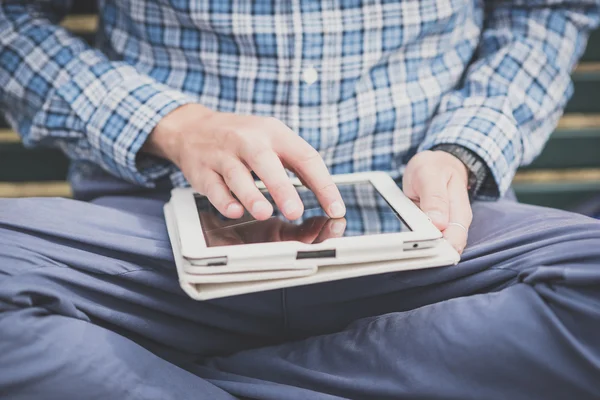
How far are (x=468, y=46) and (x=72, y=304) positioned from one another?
72 centimetres

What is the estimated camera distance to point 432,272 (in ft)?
2.48

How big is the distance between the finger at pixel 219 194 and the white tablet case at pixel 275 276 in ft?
0.28

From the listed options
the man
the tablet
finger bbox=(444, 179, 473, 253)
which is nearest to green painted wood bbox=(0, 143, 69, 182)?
the man

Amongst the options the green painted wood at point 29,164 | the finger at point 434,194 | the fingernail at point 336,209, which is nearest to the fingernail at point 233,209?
the fingernail at point 336,209

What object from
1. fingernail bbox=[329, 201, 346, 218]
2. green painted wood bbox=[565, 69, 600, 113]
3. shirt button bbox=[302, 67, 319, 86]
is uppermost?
shirt button bbox=[302, 67, 319, 86]

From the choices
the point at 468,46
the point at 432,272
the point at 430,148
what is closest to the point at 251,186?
the point at 432,272

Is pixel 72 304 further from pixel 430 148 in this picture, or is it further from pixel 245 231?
pixel 430 148

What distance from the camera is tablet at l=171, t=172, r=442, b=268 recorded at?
664 millimetres

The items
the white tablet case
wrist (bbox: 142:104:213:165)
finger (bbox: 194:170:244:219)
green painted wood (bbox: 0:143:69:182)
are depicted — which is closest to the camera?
the white tablet case

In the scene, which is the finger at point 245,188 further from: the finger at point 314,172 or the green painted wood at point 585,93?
the green painted wood at point 585,93

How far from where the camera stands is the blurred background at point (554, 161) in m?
1.35

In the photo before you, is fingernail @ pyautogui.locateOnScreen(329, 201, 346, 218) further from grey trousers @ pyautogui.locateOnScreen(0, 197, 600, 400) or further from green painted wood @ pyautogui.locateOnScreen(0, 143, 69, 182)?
green painted wood @ pyautogui.locateOnScreen(0, 143, 69, 182)

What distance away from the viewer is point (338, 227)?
0.74 metres

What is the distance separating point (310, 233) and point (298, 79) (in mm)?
328
